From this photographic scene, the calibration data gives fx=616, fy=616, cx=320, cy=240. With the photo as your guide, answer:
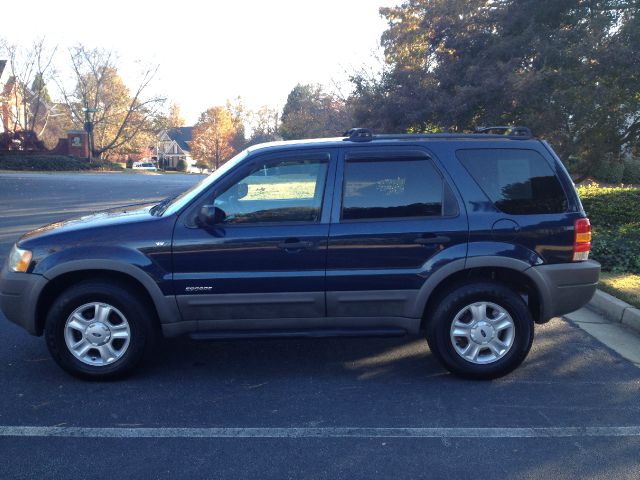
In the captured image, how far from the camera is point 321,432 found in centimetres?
401

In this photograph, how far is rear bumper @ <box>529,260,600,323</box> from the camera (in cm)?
486

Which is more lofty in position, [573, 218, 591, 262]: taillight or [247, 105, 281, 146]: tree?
[247, 105, 281, 146]: tree

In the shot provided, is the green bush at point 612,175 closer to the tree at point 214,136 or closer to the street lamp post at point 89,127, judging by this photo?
the street lamp post at point 89,127

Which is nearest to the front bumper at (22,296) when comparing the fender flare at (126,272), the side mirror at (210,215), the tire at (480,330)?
the fender flare at (126,272)

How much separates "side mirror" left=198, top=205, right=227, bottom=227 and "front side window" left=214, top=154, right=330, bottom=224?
0.07m

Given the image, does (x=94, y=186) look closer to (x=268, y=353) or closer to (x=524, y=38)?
(x=524, y=38)

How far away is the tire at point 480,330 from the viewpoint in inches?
190

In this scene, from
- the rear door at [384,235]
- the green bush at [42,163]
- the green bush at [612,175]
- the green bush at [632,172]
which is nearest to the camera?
the rear door at [384,235]

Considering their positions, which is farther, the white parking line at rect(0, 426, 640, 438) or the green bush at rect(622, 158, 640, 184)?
the green bush at rect(622, 158, 640, 184)

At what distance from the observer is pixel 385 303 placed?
4.81 metres

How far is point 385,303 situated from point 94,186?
24118 millimetres

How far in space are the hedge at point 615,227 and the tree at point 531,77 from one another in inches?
65.5

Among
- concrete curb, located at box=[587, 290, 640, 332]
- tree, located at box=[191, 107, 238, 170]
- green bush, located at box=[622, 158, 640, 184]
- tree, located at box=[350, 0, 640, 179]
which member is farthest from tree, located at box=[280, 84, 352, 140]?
concrete curb, located at box=[587, 290, 640, 332]

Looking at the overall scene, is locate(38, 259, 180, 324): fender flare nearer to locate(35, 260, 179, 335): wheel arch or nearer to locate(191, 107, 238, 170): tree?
locate(35, 260, 179, 335): wheel arch
